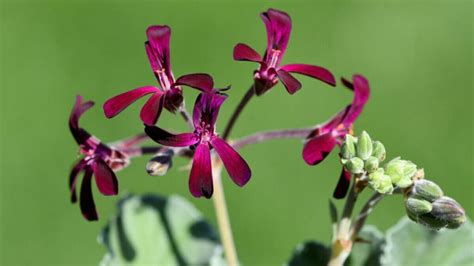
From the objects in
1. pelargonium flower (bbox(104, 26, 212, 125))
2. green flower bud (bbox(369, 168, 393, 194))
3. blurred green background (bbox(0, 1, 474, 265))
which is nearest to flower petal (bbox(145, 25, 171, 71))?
pelargonium flower (bbox(104, 26, 212, 125))

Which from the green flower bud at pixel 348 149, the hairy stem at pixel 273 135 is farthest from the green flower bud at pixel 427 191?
the hairy stem at pixel 273 135

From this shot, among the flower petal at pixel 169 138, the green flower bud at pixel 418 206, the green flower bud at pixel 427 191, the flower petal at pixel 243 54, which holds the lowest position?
the green flower bud at pixel 418 206

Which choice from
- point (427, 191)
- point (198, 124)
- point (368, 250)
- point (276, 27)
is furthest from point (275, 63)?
point (368, 250)

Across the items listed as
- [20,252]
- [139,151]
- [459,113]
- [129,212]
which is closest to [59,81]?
[20,252]

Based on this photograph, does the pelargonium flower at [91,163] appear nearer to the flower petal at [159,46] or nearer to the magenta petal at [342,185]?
the flower petal at [159,46]

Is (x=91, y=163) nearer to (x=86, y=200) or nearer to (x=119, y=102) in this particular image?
(x=86, y=200)

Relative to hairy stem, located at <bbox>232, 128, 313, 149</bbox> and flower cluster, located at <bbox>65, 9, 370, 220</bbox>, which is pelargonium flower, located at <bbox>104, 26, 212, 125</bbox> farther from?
hairy stem, located at <bbox>232, 128, 313, 149</bbox>
